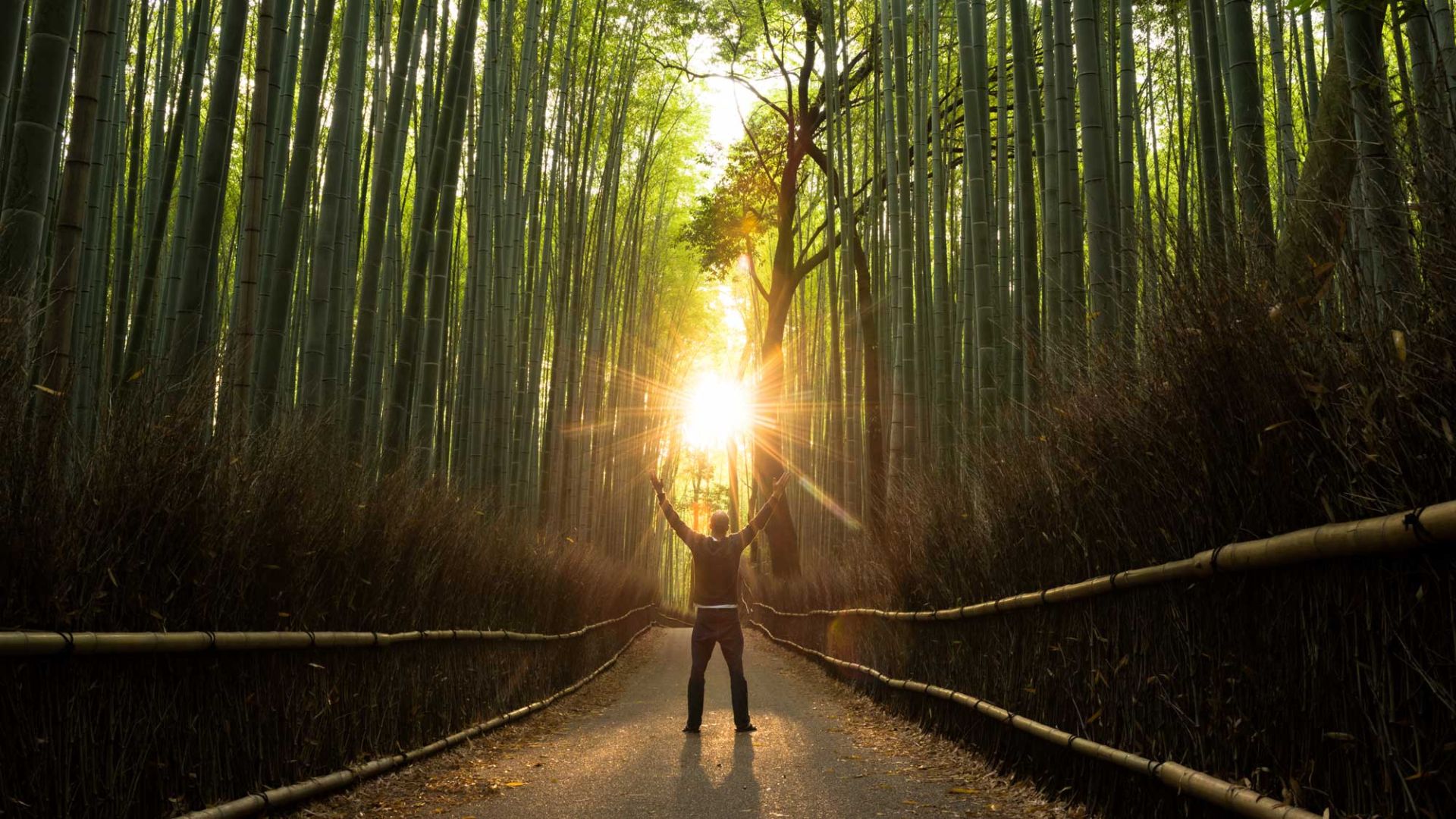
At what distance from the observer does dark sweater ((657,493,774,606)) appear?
598 cm

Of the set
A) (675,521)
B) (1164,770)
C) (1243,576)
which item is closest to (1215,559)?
(1243,576)

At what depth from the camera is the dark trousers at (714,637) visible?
5867mm

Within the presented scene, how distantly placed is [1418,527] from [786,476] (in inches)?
164

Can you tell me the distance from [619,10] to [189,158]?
551cm

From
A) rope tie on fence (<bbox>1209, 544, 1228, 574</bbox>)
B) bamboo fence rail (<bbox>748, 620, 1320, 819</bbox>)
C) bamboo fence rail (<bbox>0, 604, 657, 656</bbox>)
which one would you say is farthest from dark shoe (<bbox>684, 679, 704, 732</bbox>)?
rope tie on fence (<bbox>1209, 544, 1228, 574</bbox>)

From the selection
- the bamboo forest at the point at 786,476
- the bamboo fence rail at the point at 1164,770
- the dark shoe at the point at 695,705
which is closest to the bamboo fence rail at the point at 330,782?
the bamboo forest at the point at 786,476

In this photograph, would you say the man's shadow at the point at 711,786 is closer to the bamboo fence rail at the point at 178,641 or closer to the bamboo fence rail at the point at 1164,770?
the bamboo fence rail at the point at 1164,770

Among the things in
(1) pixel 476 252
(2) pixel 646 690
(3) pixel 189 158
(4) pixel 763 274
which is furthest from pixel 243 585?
(4) pixel 763 274

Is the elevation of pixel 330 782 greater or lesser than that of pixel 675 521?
lesser

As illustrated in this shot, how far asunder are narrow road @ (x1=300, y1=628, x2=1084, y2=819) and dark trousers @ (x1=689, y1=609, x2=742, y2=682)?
1.18 feet

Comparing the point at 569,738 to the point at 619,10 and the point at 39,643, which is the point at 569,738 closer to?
the point at 39,643

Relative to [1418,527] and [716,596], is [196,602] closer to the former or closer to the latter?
[1418,527]

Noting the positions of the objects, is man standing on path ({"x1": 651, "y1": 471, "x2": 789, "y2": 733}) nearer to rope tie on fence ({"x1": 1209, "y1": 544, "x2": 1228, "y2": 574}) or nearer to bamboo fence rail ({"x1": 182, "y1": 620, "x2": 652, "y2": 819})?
bamboo fence rail ({"x1": 182, "y1": 620, "x2": 652, "y2": 819})

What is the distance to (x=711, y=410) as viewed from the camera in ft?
88.8
